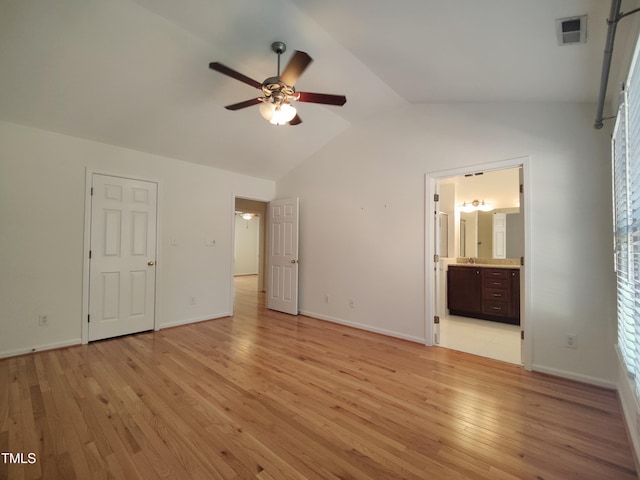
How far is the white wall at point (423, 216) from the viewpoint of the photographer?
2541 mm

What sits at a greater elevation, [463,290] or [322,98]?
[322,98]

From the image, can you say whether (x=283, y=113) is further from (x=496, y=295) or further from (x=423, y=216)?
(x=496, y=295)

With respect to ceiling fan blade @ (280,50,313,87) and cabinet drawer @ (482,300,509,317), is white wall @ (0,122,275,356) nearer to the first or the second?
ceiling fan blade @ (280,50,313,87)

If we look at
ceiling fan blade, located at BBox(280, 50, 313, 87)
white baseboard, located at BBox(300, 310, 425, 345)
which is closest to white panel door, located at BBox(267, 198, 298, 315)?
white baseboard, located at BBox(300, 310, 425, 345)

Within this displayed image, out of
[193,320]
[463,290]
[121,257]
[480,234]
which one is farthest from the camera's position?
[480,234]

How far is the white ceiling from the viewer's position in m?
1.92

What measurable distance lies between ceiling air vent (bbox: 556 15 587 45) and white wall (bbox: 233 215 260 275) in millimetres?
9846

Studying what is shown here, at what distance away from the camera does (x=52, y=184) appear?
3.20 m

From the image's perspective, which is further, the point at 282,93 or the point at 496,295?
the point at 496,295

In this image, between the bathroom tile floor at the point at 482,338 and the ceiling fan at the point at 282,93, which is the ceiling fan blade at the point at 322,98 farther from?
the bathroom tile floor at the point at 482,338

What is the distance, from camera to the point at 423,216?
354cm

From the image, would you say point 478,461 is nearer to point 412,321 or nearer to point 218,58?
point 412,321

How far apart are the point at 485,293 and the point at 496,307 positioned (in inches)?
10.3

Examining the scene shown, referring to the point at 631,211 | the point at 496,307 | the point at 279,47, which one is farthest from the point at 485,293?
the point at 279,47
